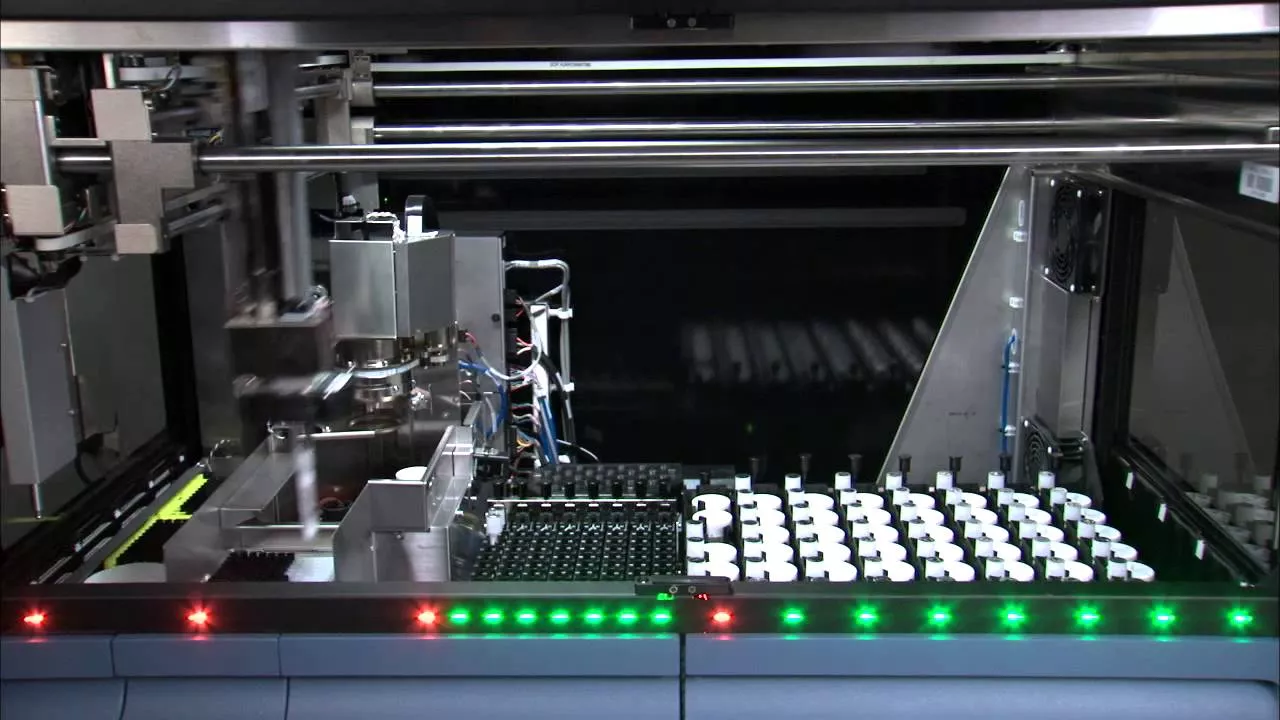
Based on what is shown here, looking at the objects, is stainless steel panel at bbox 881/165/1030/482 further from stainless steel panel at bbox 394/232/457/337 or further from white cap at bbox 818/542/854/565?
stainless steel panel at bbox 394/232/457/337

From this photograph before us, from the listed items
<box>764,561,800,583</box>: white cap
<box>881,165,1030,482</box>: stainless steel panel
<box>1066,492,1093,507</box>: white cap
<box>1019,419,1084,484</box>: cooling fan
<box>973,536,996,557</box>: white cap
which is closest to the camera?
<box>764,561,800,583</box>: white cap

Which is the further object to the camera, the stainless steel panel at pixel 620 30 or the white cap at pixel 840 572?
the white cap at pixel 840 572

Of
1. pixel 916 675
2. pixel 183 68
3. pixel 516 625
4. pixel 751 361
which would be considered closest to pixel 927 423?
pixel 751 361

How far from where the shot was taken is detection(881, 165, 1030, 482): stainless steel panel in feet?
9.53

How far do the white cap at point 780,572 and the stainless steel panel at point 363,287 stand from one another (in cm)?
74

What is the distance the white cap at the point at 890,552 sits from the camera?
1963 millimetres

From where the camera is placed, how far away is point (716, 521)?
208cm

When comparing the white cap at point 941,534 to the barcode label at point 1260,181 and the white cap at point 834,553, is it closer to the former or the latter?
the white cap at point 834,553

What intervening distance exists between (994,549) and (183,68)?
1588mm

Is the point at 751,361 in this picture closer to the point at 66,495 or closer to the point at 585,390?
the point at 585,390

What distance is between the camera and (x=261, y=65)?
6.93ft

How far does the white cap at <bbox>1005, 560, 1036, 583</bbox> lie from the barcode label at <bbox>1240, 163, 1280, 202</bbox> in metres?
0.68

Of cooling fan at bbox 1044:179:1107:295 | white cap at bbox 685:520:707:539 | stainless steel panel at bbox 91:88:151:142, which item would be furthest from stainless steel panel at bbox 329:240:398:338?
cooling fan at bbox 1044:179:1107:295

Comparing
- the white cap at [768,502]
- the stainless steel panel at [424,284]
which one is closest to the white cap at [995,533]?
the white cap at [768,502]
